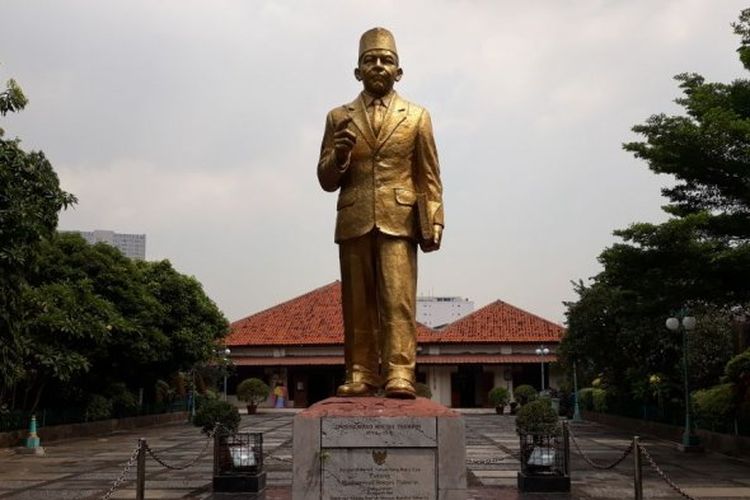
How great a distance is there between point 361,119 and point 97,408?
18472 millimetres

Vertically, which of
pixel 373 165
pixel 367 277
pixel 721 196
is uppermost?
pixel 721 196

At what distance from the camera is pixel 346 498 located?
17.7 ft

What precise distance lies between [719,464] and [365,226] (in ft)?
36.7

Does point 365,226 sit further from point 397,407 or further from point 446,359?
point 446,359

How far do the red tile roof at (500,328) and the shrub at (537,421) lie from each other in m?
25.6

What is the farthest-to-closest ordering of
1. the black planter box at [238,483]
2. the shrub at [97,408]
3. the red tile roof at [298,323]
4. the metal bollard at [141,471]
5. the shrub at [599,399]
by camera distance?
1. the red tile roof at [298,323]
2. the shrub at [599,399]
3. the shrub at [97,408]
4. the black planter box at [238,483]
5. the metal bollard at [141,471]

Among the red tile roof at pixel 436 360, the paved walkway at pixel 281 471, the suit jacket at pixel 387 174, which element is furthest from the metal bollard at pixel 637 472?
the red tile roof at pixel 436 360

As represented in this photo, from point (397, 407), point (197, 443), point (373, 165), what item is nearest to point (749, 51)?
point (373, 165)

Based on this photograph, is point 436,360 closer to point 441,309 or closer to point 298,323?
point 298,323

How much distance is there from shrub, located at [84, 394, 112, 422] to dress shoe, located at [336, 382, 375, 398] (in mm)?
18057

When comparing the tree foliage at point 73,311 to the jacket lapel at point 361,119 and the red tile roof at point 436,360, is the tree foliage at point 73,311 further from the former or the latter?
the red tile roof at point 436,360

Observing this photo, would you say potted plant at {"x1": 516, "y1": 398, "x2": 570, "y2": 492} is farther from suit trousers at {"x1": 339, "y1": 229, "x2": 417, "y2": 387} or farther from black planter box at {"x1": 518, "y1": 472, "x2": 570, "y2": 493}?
Result: suit trousers at {"x1": 339, "y1": 229, "x2": 417, "y2": 387}

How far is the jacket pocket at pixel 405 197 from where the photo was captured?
6.12 m

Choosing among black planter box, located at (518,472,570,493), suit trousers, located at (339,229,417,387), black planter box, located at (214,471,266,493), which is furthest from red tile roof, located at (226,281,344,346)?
suit trousers, located at (339,229,417,387)
